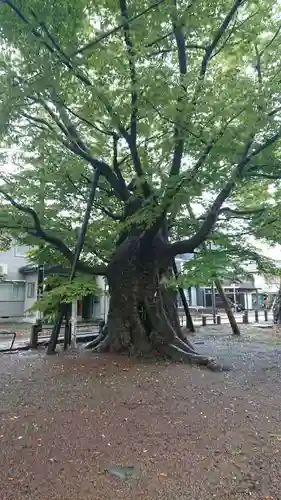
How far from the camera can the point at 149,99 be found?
5.38 metres

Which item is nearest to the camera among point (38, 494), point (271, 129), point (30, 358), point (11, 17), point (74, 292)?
point (38, 494)

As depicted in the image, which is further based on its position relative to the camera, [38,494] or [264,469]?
[264,469]

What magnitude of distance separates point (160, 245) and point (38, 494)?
257 inches

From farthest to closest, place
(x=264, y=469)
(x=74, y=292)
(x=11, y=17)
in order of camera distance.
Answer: (x=74, y=292) → (x=11, y=17) → (x=264, y=469)

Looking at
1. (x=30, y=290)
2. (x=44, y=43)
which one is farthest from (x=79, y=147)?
(x=30, y=290)

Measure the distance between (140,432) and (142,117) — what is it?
505 centimetres

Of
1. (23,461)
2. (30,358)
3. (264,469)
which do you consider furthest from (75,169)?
(264,469)

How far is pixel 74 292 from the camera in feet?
24.1

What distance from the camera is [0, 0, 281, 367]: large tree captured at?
16.0 ft

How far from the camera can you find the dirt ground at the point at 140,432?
2902mm

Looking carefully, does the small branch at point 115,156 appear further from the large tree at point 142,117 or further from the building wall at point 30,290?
the building wall at point 30,290

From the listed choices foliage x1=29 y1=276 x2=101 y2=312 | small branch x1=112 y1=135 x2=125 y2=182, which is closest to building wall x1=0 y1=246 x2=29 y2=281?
foliage x1=29 y1=276 x2=101 y2=312

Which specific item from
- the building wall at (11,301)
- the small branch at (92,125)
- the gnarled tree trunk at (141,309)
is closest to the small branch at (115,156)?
the small branch at (92,125)

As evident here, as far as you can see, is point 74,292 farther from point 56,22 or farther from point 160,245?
point 56,22
